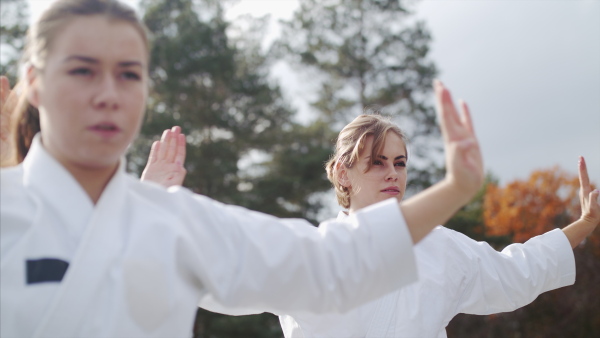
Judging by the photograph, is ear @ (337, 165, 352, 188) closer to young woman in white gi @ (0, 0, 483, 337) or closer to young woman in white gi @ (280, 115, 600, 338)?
young woman in white gi @ (280, 115, 600, 338)

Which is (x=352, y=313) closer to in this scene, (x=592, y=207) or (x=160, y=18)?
(x=592, y=207)

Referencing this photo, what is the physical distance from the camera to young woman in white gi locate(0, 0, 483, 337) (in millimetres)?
1742

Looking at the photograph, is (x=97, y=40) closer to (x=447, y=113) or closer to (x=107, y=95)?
(x=107, y=95)

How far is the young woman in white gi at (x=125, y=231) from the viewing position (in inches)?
68.6

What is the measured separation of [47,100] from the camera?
1.80m

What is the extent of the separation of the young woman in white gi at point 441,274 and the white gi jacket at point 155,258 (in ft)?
4.61

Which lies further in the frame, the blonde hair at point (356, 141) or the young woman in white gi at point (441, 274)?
the blonde hair at point (356, 141)

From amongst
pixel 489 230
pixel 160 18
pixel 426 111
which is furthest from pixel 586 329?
pixel 160 18

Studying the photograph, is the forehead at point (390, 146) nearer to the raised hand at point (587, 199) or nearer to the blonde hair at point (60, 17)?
the raised hand at point (587, 199)

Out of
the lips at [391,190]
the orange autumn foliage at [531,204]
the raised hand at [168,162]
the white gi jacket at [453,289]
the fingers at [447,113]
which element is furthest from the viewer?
the orange autumn foliage at [531,204]

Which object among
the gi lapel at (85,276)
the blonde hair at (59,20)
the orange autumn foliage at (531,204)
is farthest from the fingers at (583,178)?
the orange autumn foliage at (531,204)

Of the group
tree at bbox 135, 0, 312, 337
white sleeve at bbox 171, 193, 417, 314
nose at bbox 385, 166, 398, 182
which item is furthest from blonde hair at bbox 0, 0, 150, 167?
tree at bbox 135, 0, 312, 337

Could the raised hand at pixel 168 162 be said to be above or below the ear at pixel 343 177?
above

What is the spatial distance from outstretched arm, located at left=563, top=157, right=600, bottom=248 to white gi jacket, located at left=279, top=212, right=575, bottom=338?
0.07 meters
